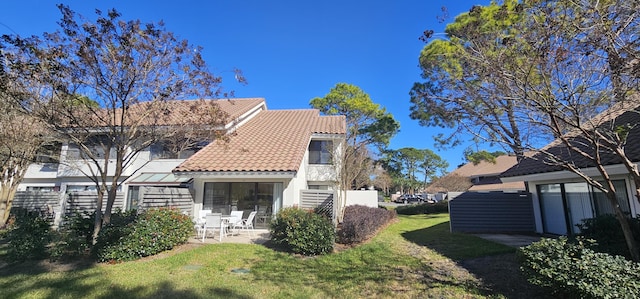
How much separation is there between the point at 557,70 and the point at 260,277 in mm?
8172

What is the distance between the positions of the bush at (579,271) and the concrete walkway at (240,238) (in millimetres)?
8826

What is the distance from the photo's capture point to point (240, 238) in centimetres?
1231

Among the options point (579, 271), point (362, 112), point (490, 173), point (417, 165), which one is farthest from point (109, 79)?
point (417, 165)

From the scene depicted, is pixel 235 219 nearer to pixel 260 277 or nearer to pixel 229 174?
pixel 229 174

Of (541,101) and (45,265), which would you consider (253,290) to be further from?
(541,101)

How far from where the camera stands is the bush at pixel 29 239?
8.28m

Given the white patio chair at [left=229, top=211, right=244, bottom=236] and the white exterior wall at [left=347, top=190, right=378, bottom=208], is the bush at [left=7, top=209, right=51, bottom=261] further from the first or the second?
the white exterior wall at [left=347, top=190, right=378, bottom=208]

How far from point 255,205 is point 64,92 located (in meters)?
8.61

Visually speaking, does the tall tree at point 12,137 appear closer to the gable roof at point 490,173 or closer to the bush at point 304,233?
the bush at point 304,233

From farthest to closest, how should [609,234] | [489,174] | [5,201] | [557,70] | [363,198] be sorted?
[489,174]
[363,198]
[5,201]
[609,234]
[557,70]

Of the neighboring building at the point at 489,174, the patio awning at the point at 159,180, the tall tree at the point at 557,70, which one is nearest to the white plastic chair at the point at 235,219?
the patio awning at the point at 159,180

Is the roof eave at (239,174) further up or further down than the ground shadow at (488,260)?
further up

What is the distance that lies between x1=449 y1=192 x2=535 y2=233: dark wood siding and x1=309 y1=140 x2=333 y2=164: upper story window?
8.70 metres

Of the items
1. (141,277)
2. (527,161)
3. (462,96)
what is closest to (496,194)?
(527,161)
